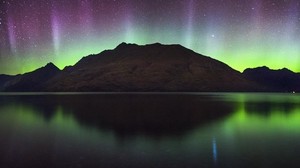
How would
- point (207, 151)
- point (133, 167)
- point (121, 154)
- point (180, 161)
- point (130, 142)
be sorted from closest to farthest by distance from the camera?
point (133, 167), point (180, 161), point (121, 154), point (207, 151), point (130, 142)

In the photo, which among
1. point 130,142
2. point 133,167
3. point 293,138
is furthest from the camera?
point 293,138

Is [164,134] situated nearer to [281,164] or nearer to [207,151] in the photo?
[207,151]

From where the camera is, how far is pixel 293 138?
27219 millimetres

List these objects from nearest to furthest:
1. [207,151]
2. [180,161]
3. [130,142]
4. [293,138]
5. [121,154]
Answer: [180,161]
[121,154]
[207,151]
[130,142]
[293,138]

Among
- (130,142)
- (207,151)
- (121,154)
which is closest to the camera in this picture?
(121,154)

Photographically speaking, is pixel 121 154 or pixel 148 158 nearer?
pixel 148 158

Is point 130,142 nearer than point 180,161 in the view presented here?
No

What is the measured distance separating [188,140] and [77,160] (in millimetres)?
10678

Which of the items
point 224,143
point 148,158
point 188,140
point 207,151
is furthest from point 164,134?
point 148,158

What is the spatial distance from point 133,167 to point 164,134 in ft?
41.6

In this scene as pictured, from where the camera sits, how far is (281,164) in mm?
16672

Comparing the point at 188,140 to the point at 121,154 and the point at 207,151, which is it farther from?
the point at 121,154

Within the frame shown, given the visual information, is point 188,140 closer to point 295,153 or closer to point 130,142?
point 130,142

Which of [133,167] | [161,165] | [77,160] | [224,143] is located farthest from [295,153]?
[77,160]
